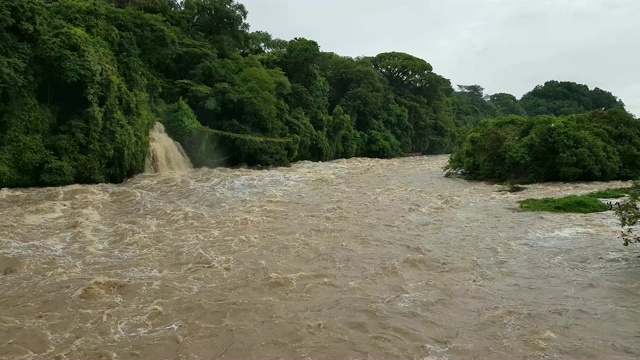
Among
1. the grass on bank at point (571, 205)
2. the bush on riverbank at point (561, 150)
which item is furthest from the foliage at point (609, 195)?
the bush on riverbank at point (561, 150)

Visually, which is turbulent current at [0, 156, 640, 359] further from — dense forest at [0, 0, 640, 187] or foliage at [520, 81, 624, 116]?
foliage at [520, 81, 624, 116]

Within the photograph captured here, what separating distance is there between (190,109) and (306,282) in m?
18.7

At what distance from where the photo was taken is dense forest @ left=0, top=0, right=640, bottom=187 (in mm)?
16188

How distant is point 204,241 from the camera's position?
9.87 meters

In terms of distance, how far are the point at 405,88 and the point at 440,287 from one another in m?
44.8

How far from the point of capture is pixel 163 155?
21719 millimetres

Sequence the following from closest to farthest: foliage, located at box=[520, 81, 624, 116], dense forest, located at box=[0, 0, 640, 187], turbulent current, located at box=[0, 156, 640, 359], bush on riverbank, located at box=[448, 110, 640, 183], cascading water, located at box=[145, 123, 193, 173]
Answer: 1. turbulent current, located at box=[0, 156, 640, 359]
2. dense forest, located at box=[0, 0, 640, 187]
3. bush on riverbank, located at box=[448, 110, 640, 183]
4. cascading water, located at box=[145, 123, 193, 173]
5. foliage, located at box=[520, 81, 624, 116]

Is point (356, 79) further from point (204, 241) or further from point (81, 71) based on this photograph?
point (204, 241)

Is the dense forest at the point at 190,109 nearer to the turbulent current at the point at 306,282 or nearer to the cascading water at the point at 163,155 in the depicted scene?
the cascading water at the point at 163,155

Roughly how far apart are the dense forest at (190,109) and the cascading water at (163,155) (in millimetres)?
507

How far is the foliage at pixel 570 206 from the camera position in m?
13.1

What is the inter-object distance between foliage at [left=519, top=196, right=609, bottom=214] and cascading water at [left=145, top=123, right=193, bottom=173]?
14915mm

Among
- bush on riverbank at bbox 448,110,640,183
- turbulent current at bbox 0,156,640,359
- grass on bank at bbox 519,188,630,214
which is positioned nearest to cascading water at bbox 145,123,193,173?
turbulent current at bbox 0,156,640,359

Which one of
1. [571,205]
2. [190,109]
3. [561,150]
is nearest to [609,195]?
[571,205]
